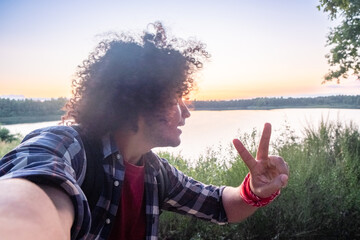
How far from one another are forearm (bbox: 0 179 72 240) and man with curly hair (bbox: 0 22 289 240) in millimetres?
105

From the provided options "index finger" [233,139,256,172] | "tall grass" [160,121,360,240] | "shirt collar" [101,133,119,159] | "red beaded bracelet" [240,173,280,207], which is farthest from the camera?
"tall grass" [160,121,360,240]

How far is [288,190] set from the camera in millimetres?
3268

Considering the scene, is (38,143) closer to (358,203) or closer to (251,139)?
(251,139)

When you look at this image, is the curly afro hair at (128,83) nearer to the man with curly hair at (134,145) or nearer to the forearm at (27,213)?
→ the man with curly hair at (134,145)

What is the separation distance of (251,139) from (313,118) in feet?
11.4

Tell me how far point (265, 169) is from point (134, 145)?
67 centimetres

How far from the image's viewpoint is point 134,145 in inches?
58.4

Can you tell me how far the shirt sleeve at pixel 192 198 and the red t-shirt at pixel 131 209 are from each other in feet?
0.69

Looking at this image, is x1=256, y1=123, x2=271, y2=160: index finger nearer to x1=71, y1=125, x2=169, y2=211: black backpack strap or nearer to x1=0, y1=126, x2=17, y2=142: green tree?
x1=71, y1=125, x2=169, y2=211: black backpack strap

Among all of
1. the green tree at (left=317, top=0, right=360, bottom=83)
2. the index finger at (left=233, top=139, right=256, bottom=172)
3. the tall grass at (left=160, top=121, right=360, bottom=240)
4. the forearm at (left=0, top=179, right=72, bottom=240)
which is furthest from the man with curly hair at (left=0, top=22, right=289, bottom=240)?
the green tree at (left=317, top=0, right=360, bottom=83)

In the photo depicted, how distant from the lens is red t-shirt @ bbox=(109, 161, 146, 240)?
1416 mm

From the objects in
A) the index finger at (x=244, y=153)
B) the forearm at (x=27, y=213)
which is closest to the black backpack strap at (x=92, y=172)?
the forearm at (x=27, y=213)

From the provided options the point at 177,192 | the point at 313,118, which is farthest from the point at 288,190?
the point at 313,118

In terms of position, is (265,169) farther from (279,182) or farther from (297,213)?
(297,213)
